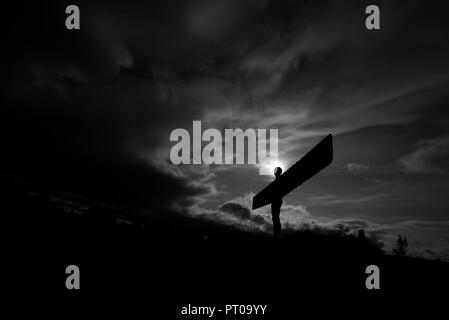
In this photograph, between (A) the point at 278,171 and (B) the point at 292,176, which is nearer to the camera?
(B) the point at 292,176

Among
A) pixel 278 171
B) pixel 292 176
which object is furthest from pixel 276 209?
pixel 292 176

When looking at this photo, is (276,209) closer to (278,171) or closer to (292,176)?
(278,171)

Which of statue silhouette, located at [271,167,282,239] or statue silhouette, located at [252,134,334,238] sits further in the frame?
statue silhouette, located at [271,167,282,239]

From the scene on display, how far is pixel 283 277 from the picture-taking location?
4.04 metres

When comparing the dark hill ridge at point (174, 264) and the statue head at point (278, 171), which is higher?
the statue head at point (278, 171)

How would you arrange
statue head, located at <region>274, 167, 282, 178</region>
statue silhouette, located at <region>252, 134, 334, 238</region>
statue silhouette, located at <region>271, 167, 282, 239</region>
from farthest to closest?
1. statue head, located at <region>274, 167, 282, 178</region>
2. statue silhouette, located at <region>271, 167, 282, 239</region>
3. statue silhouette, located at <region>252, 134, 334, 238</region>

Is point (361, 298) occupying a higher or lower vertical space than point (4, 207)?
lower

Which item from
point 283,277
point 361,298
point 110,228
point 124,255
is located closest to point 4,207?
point 110,228

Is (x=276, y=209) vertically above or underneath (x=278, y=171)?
underneath

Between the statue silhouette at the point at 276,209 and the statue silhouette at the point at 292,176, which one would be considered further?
the statue silhouette at the point at 276,209

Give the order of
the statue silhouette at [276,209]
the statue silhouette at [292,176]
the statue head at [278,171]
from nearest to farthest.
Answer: the statue silhouette at [292,176] → the statue silhouette at [276,209] → the statue head at [278,171]
